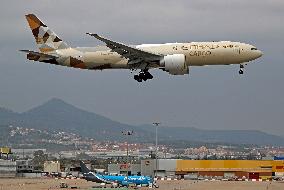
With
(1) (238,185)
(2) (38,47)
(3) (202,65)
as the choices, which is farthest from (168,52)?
(1) (238,185)

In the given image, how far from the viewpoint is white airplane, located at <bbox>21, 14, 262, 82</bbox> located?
97.5m

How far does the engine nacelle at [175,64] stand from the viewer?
9669 centimetres

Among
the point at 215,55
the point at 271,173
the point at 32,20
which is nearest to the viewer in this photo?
the point at 215,55

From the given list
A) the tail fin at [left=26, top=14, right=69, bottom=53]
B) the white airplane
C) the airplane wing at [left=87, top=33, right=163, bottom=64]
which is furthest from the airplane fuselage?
the tail fin at [left=26, top=14, right=69, bottom=53]

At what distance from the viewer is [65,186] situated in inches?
5881

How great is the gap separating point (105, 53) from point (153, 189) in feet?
164

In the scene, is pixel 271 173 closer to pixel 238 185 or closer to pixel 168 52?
pixel 238 185

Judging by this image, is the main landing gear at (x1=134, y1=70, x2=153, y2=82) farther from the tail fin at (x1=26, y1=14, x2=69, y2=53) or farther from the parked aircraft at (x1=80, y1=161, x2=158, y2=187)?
the parked aircraft at (x1=80, y1=161, x2=158, y2=187)

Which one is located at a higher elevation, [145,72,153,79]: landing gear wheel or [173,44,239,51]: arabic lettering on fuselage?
[173,44,239,51]: arabic lettering on fuselage

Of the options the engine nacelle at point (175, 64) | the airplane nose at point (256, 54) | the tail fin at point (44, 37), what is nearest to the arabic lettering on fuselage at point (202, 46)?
the engine nacelle at point (175, 64)

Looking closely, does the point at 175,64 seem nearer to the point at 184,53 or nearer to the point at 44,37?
the point at 184,53

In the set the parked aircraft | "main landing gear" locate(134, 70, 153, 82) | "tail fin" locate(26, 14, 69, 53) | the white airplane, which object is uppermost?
"tail fin" locate(26, 14, 69, 53)

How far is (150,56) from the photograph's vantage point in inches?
3932

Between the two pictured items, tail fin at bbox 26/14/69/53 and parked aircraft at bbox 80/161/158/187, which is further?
parked aircraft at bbox 80/161/158/187
